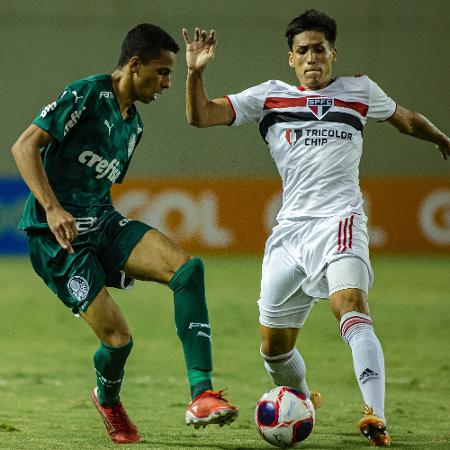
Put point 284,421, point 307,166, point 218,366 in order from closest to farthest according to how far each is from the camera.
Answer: point 284,421 → point 307,166 → point 218,366

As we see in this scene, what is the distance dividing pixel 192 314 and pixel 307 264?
0.71 m

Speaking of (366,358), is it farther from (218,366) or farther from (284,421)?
(218,366)

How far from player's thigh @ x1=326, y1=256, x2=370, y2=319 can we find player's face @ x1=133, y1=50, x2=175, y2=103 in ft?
4.26

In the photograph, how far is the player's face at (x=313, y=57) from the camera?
19.4ft

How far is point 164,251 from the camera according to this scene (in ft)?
18.1

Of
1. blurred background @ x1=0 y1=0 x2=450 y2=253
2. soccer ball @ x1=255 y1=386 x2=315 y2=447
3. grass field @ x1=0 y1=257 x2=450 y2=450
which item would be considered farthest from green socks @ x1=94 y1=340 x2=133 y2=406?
blurred background @ x1=0 y1=0 x2=450 y2=253

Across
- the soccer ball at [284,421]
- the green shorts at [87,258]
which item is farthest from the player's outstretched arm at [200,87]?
the soccer ball at [284,421]

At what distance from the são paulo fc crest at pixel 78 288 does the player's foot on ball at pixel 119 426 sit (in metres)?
0.70

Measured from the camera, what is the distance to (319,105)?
19.3 feet

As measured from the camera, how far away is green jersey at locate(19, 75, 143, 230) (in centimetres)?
557

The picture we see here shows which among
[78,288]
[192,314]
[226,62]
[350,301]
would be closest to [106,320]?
[78,288]

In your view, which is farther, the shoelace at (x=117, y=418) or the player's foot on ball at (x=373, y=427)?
the shoelace at (x=117, y=418)

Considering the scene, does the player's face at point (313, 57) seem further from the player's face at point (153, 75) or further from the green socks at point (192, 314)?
the green socks at point (192, 314)

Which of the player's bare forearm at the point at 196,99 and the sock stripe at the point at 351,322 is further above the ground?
Result: the player's bare forearm at the point at 196,99
